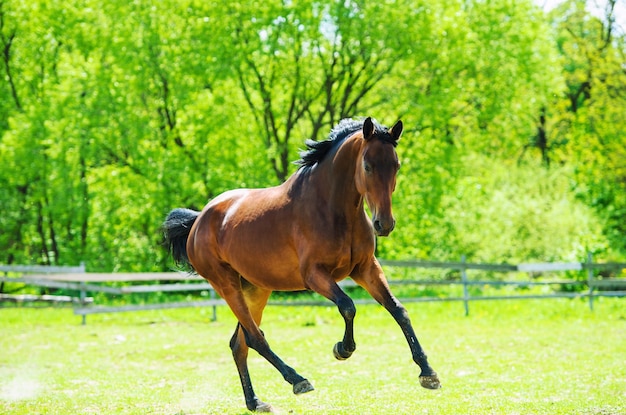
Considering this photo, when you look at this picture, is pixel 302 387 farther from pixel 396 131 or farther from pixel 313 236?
pixel 396 131

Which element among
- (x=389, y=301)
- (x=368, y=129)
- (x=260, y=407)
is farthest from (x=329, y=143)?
(x=260, y=407)

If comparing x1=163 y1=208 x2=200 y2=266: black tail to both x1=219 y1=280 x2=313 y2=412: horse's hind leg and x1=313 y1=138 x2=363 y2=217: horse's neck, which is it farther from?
x1=313 y1=138 x2=363 y2=217: horse's neck

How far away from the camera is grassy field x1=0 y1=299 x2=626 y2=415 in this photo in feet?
25.9

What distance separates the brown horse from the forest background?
1351 cm

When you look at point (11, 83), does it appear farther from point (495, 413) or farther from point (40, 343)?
point (495, 413)

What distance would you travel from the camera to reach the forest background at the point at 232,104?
22.3m

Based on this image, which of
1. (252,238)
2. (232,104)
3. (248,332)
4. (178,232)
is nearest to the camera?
(252,238)

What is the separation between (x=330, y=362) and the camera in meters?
11.5

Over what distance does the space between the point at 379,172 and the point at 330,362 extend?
6232 millimetres

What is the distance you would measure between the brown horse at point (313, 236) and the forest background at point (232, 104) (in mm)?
13509

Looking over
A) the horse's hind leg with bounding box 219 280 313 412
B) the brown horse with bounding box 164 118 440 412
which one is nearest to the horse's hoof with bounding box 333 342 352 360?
the brown horse with bounding box 164 118 440 412

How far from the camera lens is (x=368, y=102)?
2416 cm

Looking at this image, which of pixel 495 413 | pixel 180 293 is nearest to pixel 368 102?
pixel 180 293

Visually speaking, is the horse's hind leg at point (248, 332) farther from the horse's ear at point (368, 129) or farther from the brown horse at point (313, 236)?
the horse's ear at point (368, 129)
